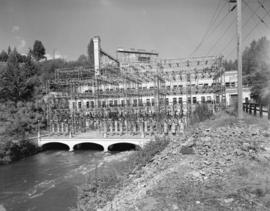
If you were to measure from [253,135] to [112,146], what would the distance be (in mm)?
22462

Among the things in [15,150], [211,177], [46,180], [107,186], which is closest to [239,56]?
[211,177]

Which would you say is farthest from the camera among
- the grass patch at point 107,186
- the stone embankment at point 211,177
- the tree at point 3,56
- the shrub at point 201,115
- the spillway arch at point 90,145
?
the tree at point 3,56

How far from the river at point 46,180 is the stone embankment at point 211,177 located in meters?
8.00

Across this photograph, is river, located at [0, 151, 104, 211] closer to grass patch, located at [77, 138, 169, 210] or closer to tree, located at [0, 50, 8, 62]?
grass patch, located at [77, 138, 169, 210]

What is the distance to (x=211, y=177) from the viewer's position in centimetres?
750

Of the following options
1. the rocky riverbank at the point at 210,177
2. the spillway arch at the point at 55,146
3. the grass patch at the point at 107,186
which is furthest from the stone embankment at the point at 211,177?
the spillway arch at the point at 55,146

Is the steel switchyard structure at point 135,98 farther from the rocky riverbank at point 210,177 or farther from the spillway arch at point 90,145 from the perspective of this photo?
the rocky riverbank at point 210,177

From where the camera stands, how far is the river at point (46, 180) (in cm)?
1544

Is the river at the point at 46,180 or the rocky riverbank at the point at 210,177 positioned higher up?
the rocky riverbank at the point at 210,177

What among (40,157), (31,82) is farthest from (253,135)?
(31,82)

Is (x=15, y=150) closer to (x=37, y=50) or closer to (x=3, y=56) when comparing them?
(x=37, y=50)

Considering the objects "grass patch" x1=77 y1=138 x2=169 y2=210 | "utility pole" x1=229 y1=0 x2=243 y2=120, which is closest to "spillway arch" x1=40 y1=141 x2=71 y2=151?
"grass patch" x1=77 y1=138 x2=169 y2=210

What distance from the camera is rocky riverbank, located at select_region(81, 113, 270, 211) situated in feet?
20.5

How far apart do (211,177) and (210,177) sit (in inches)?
1.2
